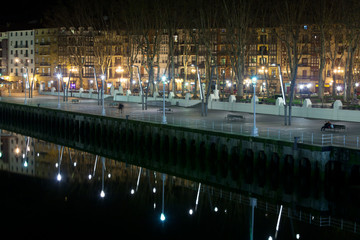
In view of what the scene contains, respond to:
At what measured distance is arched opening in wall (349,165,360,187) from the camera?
42719 mm

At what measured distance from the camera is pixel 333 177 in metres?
44.5

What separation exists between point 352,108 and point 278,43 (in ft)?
269

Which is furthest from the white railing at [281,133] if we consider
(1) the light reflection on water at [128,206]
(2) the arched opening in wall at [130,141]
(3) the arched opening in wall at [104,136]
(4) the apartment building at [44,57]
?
(4) the apartment building at [44,57]

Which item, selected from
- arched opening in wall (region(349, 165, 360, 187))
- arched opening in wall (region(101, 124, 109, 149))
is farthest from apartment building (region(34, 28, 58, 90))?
arched opening in wall (region(349, 165, 360, 187))

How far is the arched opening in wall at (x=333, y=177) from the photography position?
43438 millimetres

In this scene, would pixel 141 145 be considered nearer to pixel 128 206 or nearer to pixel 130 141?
pixel 130 141

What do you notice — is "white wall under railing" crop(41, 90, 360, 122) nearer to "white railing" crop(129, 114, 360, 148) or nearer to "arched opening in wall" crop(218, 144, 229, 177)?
"white railing" crop(129, 114, 360, 148)

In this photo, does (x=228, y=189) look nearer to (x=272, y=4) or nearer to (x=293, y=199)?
(x=293, y=199)

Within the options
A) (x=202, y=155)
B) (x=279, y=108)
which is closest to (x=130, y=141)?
(x=202, y=155)

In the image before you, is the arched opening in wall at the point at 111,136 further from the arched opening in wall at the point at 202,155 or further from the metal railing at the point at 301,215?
the metal railing at the point at 301,215

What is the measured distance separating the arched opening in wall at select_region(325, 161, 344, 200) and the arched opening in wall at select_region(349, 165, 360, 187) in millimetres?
754

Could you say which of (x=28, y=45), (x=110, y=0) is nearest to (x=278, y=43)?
(x=110, y=0)

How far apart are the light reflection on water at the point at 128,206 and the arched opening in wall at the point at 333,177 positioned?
4.81 m

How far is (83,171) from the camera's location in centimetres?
5678
